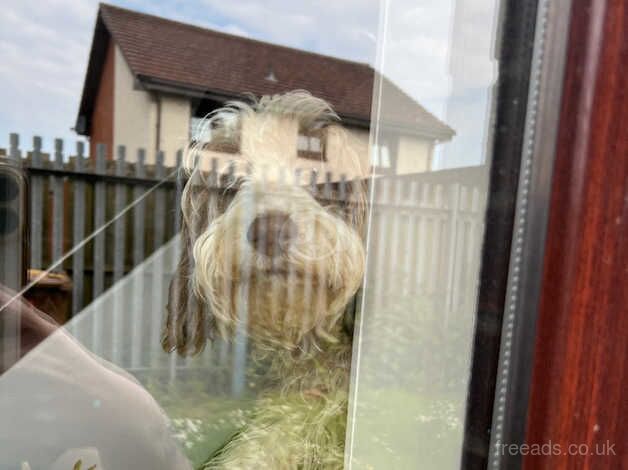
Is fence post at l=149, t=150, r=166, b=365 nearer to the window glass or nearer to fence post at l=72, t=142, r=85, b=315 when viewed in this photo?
the window glass

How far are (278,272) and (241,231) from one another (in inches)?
5.2

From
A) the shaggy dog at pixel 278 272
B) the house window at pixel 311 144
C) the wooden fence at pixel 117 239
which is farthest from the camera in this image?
the wooden fence at pixel 117 239


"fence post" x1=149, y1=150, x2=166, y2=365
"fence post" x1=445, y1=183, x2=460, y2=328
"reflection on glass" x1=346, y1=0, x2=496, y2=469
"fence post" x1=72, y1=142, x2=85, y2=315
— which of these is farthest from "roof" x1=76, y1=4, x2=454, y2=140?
"fence post" x1=445, y1=183, x2=460, y2=328

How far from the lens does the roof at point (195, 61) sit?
1.21 meters

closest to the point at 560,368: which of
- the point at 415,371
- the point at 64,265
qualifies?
the point at 415,371

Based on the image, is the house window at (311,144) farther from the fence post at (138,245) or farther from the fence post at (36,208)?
the fence post at (36,208)

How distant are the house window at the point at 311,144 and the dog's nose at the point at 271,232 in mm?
170

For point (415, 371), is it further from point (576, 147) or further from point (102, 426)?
point (102, 426)

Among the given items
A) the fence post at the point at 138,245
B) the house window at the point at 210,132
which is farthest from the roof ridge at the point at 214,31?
the fence post at the point at 138,245

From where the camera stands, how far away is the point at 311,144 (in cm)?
118

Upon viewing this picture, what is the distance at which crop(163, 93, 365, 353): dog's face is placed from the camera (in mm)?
1055

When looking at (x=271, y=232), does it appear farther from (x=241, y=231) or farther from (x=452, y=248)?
(x=452, y=248)

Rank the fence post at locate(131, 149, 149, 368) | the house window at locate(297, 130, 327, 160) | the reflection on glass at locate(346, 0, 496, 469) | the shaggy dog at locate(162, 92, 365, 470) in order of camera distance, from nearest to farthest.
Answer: the reflection on glass at locate(346, 0, 496, 469) → the shaggy dog at locate(162, 92, 365, 470) → the house window at locate(297, 130, 327, 160) → the fence post at locate(131, 149, 149, 368)

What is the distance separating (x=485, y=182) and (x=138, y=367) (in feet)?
3.60
